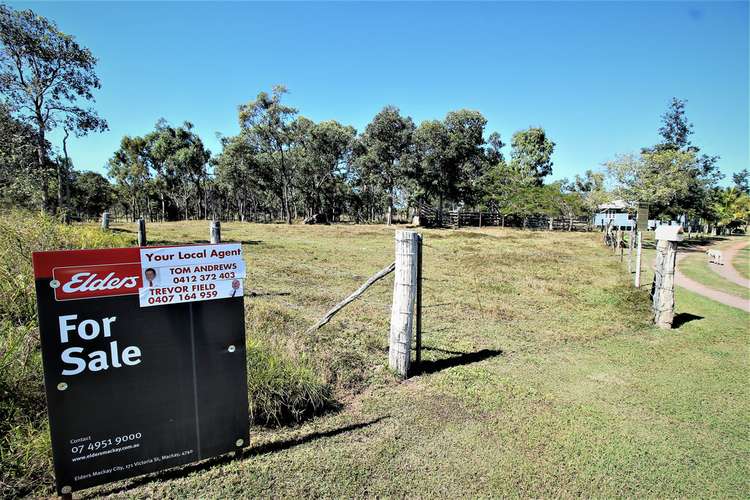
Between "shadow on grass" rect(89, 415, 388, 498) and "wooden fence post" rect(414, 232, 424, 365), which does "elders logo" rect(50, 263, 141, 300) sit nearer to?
"shadow on grass" rect(89, 415, 388, 498)

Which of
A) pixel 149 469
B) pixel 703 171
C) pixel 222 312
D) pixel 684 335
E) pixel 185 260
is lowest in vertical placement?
pixel 684 335

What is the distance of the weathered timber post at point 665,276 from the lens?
7191 mm

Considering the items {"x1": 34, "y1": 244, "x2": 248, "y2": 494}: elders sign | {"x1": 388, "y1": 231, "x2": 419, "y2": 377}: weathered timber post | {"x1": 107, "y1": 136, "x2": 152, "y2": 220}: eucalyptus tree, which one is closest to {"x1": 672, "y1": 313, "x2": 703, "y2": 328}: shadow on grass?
{"x1": 388, "y1": 231, "x2": 419, "y2": 377}: weathered timber post

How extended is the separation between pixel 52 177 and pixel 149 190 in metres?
37.4

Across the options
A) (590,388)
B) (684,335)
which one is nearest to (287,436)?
(590,388)

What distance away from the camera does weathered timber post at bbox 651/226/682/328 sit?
23.6 feet

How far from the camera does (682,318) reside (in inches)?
318

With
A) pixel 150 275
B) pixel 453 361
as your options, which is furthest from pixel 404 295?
pixel 150 275

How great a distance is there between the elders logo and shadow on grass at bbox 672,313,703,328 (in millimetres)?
8888

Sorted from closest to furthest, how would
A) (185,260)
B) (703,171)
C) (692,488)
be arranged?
(185,260)
(692,488)
(703,171)

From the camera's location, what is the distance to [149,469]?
8.62 feet

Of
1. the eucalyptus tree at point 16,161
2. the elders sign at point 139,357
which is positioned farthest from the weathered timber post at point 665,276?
the eucalyptus tree at point 16,161

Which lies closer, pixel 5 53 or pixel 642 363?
pixel 642 363

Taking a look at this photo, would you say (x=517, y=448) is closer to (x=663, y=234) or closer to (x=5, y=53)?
(x=663, y=234)
